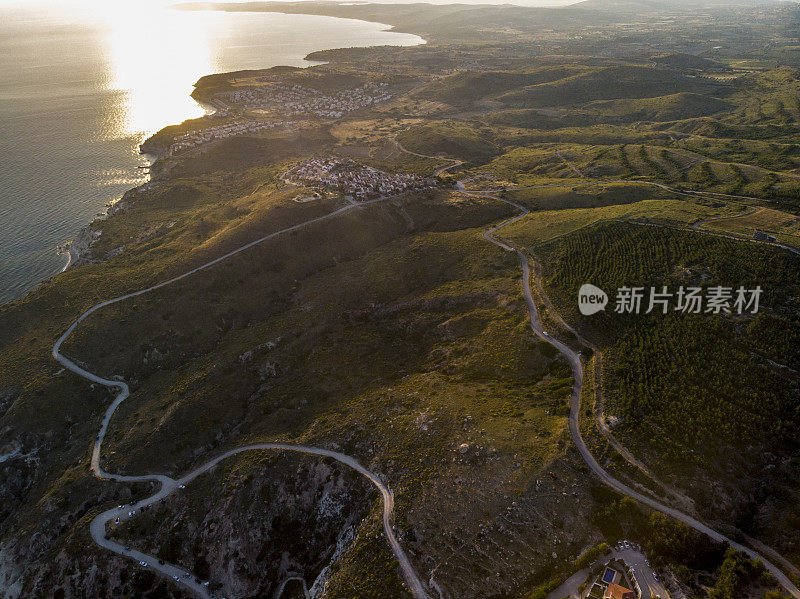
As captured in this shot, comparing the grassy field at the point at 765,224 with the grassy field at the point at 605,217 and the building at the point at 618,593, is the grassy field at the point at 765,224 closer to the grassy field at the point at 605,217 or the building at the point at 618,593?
the grassy field at the point at 605,217

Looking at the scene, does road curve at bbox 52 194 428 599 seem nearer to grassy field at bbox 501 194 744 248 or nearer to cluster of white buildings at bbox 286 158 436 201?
grassy field at bbox 501 194 744 248

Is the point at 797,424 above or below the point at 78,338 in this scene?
above

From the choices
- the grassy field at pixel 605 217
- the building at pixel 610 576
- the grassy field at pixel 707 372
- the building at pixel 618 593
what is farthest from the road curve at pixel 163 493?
the grassy field at pixel 605 217

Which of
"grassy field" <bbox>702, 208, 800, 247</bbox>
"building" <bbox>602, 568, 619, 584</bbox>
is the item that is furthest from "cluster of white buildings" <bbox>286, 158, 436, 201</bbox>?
"building" <bbox>602, 568, 619, 584</bbox>

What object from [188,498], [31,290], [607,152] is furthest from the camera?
[607,152]

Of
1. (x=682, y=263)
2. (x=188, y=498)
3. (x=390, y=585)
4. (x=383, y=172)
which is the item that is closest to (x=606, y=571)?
(x=390, y=585)

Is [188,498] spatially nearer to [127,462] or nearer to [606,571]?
[127,462]
